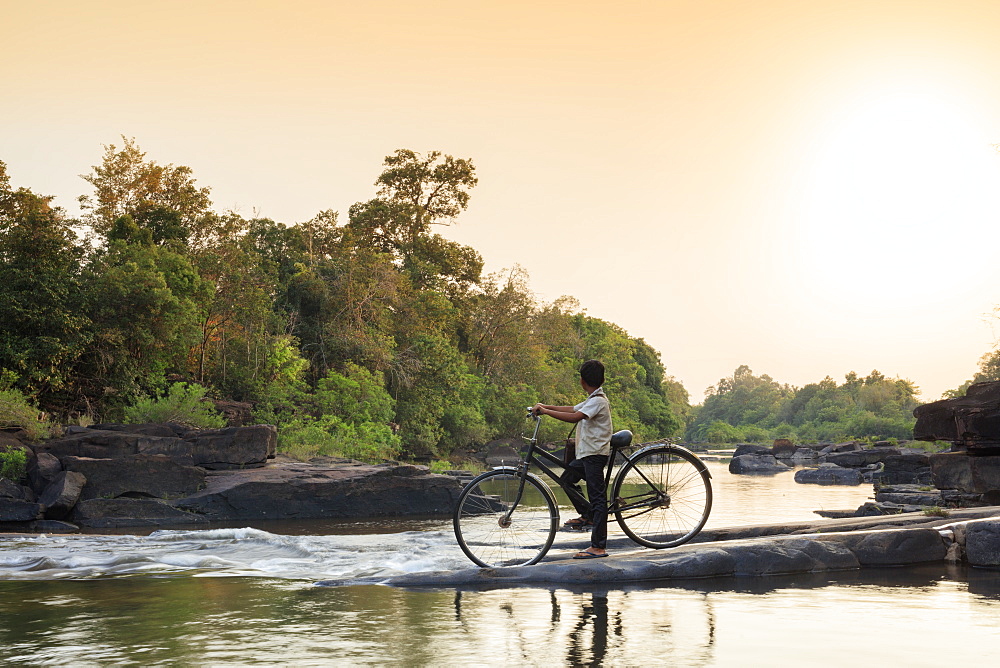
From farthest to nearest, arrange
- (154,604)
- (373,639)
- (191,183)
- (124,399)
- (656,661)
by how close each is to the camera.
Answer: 1. (191,183)
2. (124,399)
3. (154,604)
4. (373,639)
5. (656,661)

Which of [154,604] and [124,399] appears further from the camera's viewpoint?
[124,399]

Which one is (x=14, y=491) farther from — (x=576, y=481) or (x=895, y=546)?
(x=895, y=546)

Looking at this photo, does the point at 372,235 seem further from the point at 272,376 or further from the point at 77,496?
the point at 77,496

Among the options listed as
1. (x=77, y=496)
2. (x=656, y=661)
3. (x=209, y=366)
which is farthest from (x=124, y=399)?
(x=656, y=661)

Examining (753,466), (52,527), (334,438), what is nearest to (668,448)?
(52,527)

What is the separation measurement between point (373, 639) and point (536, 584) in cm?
255

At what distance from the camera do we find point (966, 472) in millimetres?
16609

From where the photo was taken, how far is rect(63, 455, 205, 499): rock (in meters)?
19.7

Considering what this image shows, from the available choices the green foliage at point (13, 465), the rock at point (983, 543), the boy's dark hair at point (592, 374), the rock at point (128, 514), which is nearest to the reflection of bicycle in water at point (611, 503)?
the boy's dark hair at point (592, 374)

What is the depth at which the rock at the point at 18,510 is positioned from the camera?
17.9 meters

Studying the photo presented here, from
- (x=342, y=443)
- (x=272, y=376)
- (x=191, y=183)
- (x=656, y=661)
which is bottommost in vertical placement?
(x=656, y=661)

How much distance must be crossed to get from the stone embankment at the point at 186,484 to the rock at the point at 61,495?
21mm

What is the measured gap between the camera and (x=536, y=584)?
8.31 meters

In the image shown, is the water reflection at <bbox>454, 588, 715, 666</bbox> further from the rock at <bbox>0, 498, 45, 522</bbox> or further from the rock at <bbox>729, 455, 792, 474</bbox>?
the rock at <bbox>729, 455, 792, 474</bbox>
